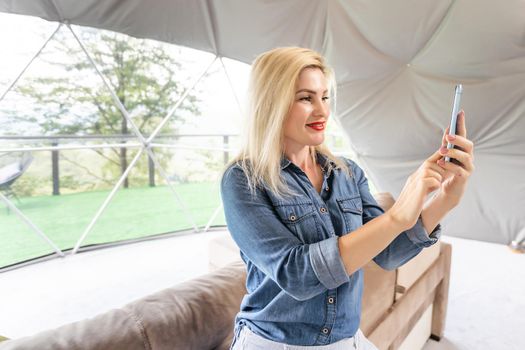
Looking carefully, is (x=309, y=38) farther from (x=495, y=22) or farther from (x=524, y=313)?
(x=524, y=313)

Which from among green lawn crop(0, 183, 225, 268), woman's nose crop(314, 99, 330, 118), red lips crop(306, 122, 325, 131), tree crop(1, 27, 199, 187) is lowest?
green lawn crop(0, 183, 225, 268)

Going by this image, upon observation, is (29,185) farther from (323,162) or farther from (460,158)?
(460,158)

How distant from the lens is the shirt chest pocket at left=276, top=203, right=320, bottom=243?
0.89m

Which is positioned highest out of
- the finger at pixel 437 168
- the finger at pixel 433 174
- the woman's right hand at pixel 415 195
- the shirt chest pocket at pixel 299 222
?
the finger at pixel 437 168

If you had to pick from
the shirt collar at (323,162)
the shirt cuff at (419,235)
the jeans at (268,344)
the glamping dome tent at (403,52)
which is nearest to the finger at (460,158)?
the shirt cuff at (419,235)

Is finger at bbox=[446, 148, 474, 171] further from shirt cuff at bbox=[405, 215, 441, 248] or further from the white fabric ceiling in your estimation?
the white fabric ceiling

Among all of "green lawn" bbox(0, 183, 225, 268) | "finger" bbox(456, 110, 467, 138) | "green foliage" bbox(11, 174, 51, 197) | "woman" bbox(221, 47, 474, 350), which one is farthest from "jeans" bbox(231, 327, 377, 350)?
"green foliage" bbox(11, 174, 51, 197)

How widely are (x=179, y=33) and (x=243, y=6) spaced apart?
717 millimetres

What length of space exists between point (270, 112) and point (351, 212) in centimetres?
36

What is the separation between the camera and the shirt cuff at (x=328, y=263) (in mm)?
772

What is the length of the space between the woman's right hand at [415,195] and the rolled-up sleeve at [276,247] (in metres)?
0.15

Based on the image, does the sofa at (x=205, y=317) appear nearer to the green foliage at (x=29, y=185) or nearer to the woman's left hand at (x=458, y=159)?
A: the woman's left hand at (x=458, y=159)

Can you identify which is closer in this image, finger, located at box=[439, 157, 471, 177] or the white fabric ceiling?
finger, located at box=[439, 157, 471, 177]

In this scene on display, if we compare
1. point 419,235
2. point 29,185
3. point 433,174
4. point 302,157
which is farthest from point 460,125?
point 29,185
